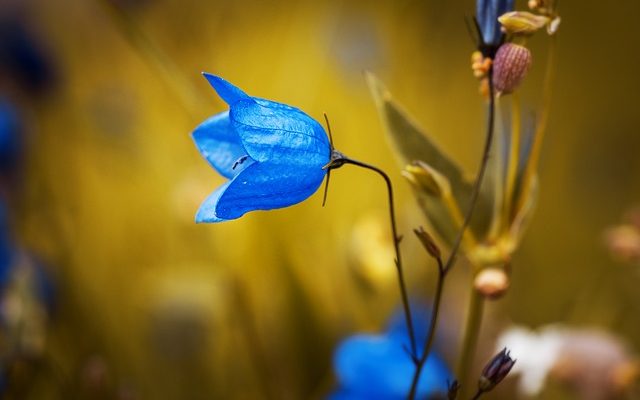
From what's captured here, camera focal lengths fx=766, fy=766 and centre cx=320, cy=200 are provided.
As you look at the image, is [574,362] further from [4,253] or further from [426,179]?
[4,253]

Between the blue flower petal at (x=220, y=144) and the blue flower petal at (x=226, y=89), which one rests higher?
the blue flower petal at (x=226, y=89)

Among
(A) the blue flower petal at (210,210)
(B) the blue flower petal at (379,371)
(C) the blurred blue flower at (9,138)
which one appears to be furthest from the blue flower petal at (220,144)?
(C) the blurred blue flower at (9,138)

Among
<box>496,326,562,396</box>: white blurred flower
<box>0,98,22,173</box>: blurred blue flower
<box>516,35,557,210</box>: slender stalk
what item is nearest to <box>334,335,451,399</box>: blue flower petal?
<box>496,326,562,396</box>: white blurred flower

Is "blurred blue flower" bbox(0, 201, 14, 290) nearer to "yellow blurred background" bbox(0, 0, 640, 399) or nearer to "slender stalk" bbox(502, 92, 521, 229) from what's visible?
"yellow blurred background" bbox(0, 0, 640, 399)

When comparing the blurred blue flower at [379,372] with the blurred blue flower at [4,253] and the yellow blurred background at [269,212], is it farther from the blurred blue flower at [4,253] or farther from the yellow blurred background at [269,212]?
the blurred blue flower at [4,253]

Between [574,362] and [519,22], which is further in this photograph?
[574,362]

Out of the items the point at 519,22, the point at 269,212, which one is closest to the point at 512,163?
the point at 519,22
